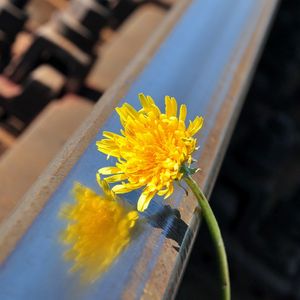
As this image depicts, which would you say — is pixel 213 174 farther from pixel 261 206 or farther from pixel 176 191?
pixel 261 206

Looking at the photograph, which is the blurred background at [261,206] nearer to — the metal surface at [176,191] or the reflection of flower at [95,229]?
the metal surface at [176,191]

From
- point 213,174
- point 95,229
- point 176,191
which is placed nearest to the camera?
point 95,229

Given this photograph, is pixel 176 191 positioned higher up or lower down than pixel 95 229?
higher up

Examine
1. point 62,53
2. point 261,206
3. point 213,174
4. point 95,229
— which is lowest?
point 95,229

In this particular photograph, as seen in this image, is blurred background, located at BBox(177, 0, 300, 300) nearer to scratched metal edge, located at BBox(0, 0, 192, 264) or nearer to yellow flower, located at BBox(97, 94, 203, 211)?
scratched metal edge, located at BBox(0, 0, 192, 264)

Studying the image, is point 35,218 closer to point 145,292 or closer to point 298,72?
point 145,292

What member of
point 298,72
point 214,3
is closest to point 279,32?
point 298,72

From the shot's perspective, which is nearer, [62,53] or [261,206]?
[62,53]

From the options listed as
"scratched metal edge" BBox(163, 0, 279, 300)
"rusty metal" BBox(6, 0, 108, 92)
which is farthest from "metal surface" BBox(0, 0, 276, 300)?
"rusty metal" BBox(6, 0, 108, 92)

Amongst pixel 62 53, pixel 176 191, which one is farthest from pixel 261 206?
pixel 176 191
